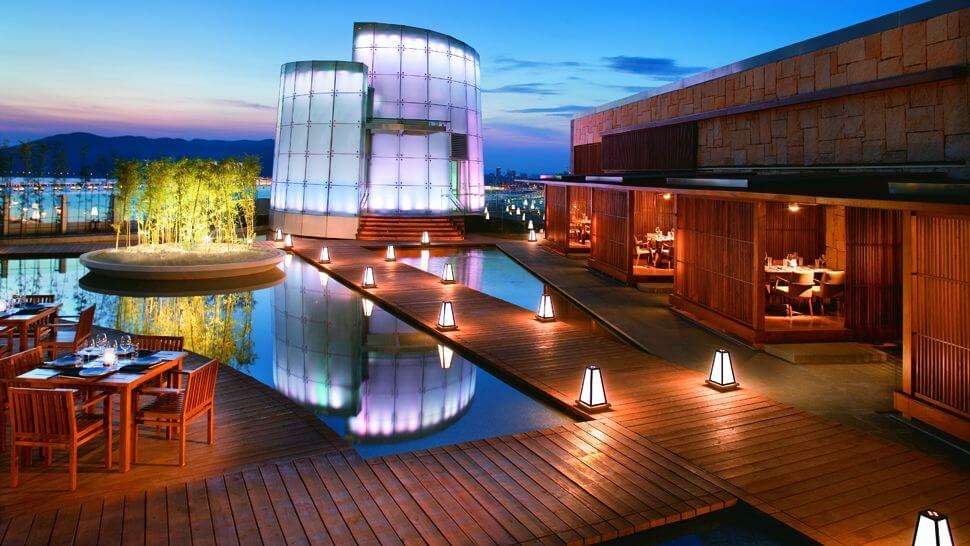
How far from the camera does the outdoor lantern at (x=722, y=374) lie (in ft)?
29.8

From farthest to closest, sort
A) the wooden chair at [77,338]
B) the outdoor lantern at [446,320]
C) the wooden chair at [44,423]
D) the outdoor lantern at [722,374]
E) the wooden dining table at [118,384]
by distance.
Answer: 1. the outdoor lantern at [446,320]
2. the wooden chair at [77,338]
3. the outdoor lantern at [722,374]
4. the wooden dining table at [118,384]
5. the wooden chair at [44,423]

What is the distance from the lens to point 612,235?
2030cm

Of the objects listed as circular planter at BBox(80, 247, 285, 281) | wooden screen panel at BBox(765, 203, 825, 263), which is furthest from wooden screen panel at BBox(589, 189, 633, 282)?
circular planter at BBox(80, 247, 285, 281)

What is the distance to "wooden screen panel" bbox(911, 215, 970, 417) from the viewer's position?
23.8 feet

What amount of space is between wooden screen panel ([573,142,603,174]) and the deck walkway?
1573 centimetres

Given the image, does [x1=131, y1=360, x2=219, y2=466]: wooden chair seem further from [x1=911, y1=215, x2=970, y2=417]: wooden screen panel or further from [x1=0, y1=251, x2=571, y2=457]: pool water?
→ [x1=911, y1=215, x2=970, y2=417]: wooden screen panel

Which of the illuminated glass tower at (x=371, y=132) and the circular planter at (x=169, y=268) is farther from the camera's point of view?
the illuminated glass tower at (x=371, y=132)

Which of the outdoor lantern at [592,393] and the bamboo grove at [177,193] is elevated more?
the bamboo grove at [177,193]

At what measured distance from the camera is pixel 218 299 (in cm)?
1686

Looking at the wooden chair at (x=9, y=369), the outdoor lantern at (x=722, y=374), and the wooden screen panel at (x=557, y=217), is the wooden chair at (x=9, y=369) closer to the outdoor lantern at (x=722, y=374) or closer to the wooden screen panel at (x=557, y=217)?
the outdoor lantern at (x=722, y=374)

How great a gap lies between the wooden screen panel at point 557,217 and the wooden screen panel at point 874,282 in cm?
1412

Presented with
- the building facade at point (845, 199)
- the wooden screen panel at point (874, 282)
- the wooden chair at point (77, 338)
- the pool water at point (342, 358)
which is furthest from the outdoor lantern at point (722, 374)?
the wooden chair at point (77, 338)

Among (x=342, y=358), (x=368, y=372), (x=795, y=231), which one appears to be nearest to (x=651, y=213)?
(x=795, y=231)

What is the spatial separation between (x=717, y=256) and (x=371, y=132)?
78.0ft
